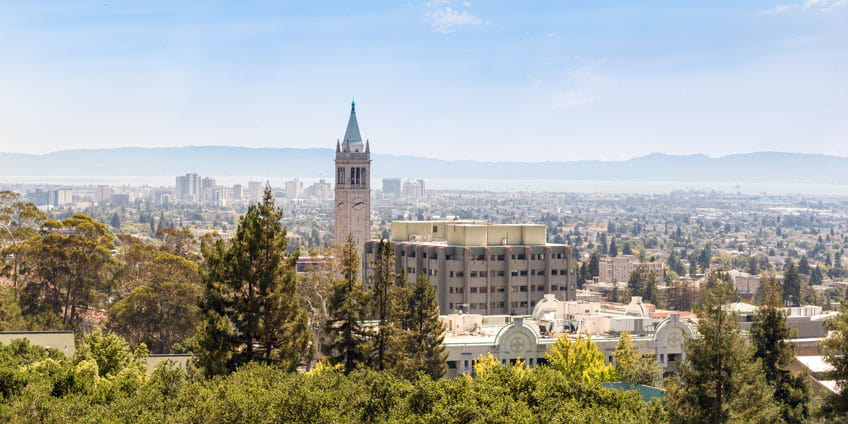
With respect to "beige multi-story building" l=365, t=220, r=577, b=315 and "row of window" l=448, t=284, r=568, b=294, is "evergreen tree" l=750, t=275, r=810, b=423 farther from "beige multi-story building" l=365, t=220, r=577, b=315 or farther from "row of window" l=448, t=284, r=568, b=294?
"row of window" l=448, t=284, r=568, b=294

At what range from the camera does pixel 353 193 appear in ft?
379

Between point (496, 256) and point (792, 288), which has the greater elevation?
point (496, 256)

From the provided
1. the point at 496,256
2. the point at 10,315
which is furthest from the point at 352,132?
the point at 10,315

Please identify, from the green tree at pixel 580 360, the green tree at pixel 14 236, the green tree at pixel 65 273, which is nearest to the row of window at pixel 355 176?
the green tree at pixel 14 236

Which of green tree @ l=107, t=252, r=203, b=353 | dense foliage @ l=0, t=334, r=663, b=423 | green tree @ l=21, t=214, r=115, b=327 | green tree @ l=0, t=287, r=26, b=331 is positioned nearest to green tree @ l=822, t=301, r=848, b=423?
dense foliage @ l=0, t=334, r=663, b=423

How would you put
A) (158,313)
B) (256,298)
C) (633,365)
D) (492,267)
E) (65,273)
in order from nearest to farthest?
1. (256,298)
2. (633,365)
3. (158,313)
4. (65,273)
5. (492,267)

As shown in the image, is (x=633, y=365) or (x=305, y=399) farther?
(x=633, y=365)

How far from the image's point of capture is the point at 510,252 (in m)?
82.6

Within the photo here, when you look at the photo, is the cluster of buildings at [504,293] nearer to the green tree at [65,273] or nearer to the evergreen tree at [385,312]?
the evergreen tree at [385,312]

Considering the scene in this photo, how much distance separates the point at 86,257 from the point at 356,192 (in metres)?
52.2

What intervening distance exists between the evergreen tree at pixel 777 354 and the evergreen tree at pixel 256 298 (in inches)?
676

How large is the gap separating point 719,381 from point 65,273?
149ft

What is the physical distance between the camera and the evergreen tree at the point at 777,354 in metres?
38.7

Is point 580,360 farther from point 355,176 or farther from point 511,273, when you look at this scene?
point 355,176
